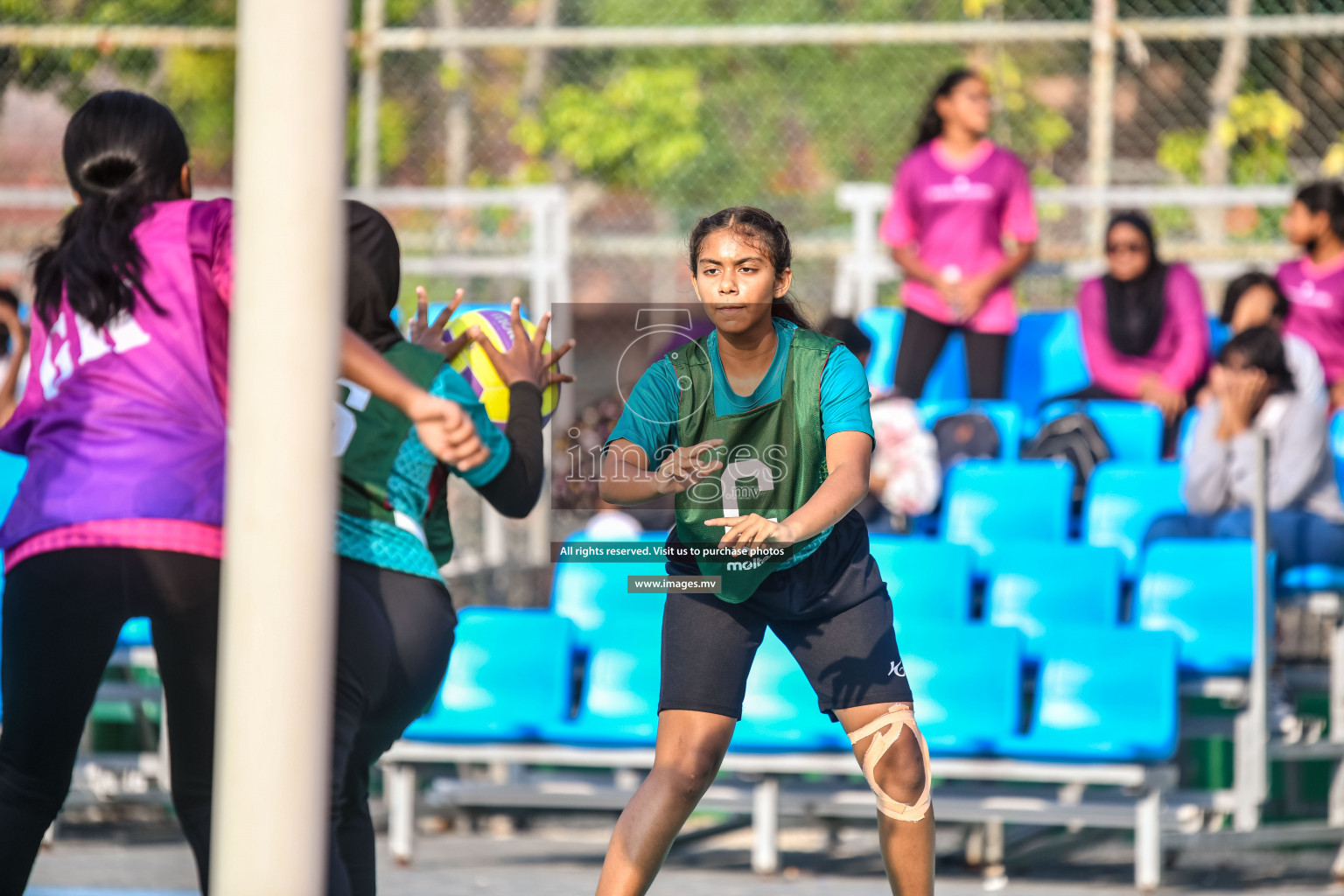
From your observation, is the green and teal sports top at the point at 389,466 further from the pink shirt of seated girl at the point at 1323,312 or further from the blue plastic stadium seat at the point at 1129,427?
the pink shirt of seated girl at the point at 1323,312

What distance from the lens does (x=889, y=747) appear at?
310cm

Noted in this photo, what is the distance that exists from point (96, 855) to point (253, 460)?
4.10 m

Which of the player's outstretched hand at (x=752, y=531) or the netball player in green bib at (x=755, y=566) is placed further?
the netball player in green bib at (x=755, y=566)

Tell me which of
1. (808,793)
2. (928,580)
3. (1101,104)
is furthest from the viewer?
(1101,104)

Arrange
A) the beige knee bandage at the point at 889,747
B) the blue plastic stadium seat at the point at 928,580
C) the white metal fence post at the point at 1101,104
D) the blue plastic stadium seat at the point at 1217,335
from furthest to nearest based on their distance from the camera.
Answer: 1. the white metal fence post at the point at 1101,104
2. the blue plastic stadium seat at the point at 1217,335
3. the blue plastic stadium seat at the point at 928,580
4. the beige knee bandage at the point at 889,747

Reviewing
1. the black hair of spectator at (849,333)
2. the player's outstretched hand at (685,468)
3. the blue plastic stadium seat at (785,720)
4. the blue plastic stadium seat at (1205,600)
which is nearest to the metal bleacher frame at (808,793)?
the blue plastic stadium seat at (785,720)

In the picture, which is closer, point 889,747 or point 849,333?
point 889,747

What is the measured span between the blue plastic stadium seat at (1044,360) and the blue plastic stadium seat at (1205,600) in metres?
2.16

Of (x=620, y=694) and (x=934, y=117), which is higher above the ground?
(x=934, y=117)

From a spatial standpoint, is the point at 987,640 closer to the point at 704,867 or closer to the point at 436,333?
the point at 704,867

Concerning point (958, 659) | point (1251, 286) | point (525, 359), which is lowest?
point (958, 659)

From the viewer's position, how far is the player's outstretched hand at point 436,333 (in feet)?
10.4

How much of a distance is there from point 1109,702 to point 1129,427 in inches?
86.3

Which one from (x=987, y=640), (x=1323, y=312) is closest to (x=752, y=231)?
(x=987, y=640)
